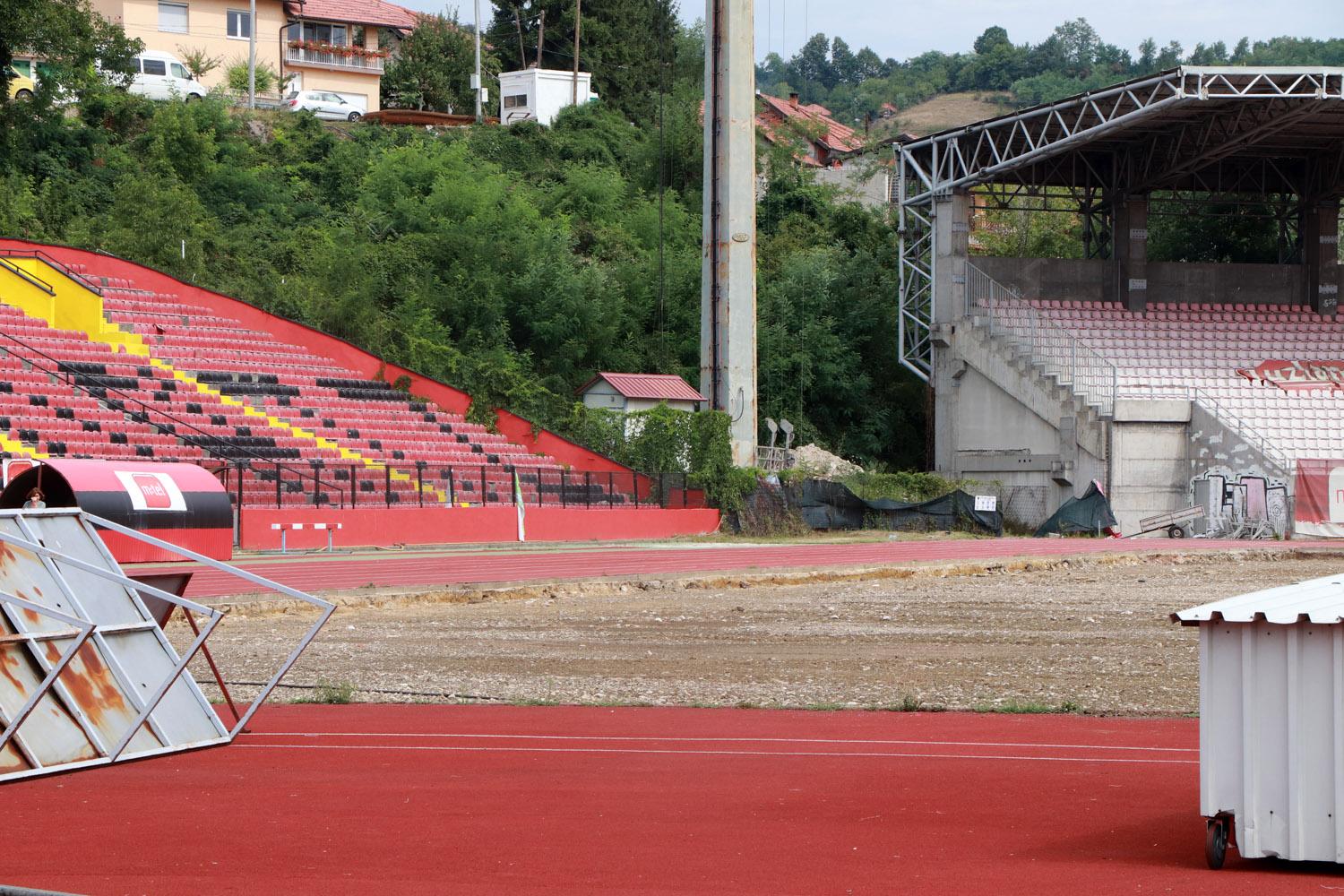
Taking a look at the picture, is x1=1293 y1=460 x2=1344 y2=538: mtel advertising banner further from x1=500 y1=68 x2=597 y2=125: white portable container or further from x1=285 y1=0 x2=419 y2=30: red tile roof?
x1=285 y1=0 x2=419 y2=30: red tile roof

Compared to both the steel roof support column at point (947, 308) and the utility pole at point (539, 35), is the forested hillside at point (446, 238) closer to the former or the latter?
the steel roof support column at point (947, 308)

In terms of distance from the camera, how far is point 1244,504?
147 ft

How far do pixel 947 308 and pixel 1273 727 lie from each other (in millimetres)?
45973

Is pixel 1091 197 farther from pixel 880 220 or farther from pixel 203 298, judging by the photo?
pixel 203 298

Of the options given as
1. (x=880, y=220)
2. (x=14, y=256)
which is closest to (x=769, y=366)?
(x=880, y=220)

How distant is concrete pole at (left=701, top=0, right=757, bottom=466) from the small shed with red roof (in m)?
1.06

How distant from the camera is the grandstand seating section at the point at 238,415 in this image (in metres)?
34.9

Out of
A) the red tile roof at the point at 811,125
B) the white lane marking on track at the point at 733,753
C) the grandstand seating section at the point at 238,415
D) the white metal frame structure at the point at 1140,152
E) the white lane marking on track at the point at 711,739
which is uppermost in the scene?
the red tile roof at the point at 811,125

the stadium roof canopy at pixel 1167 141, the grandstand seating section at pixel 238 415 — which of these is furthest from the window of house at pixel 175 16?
the stadium roof canopy at pixel 1167 141

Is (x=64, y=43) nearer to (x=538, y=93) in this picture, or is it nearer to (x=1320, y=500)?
(x=538, y=93)

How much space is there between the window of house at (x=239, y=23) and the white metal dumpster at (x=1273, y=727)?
76.1 m

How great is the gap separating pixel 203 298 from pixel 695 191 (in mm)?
28791

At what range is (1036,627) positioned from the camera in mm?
21375

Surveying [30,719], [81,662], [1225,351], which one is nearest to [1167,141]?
[1225,351]
